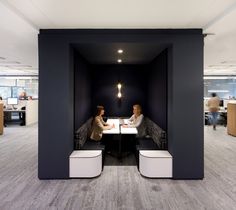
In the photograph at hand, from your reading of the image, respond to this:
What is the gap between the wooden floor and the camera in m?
2.98

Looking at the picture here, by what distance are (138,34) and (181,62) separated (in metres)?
0.91

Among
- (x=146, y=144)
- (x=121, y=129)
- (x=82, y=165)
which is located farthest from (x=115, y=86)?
(x=82, y=165)

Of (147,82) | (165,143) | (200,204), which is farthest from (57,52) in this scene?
(147,82)

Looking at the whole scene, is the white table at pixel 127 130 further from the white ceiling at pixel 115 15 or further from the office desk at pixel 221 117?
the office desk at pixel 221 117

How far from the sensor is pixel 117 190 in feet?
11.2

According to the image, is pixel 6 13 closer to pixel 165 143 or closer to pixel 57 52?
pixel 57 52

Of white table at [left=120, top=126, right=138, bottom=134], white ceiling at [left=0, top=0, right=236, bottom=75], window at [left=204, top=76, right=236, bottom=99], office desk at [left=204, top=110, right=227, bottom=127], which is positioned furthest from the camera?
window at [left=204, top=76, right=236, bottom=99]

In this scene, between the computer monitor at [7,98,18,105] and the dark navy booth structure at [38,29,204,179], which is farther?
the computer monitor at [7,98,18,105]

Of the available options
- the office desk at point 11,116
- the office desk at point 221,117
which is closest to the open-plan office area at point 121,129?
the office desk at point 221,117

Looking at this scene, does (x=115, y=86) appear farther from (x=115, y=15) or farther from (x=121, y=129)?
(x=115, y=15)

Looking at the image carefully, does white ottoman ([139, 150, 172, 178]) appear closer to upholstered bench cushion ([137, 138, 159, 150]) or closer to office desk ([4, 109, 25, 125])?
upholstered bench cushion ([137, 138, 159, 150])

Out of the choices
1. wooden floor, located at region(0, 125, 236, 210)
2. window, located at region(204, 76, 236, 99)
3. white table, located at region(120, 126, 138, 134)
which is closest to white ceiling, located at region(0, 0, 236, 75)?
white table, located at region(120, 126, 138, 134)

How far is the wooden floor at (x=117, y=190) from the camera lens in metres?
Result: 2.98

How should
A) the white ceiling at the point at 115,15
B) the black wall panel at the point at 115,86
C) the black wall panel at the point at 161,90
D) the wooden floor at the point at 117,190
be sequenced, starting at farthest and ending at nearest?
the black wall panel at the point at 115,86 → the black wall panel at the point at 161,90 → the wooden floor at the point at 117,190 → the white ceiling at the point at 115,15
